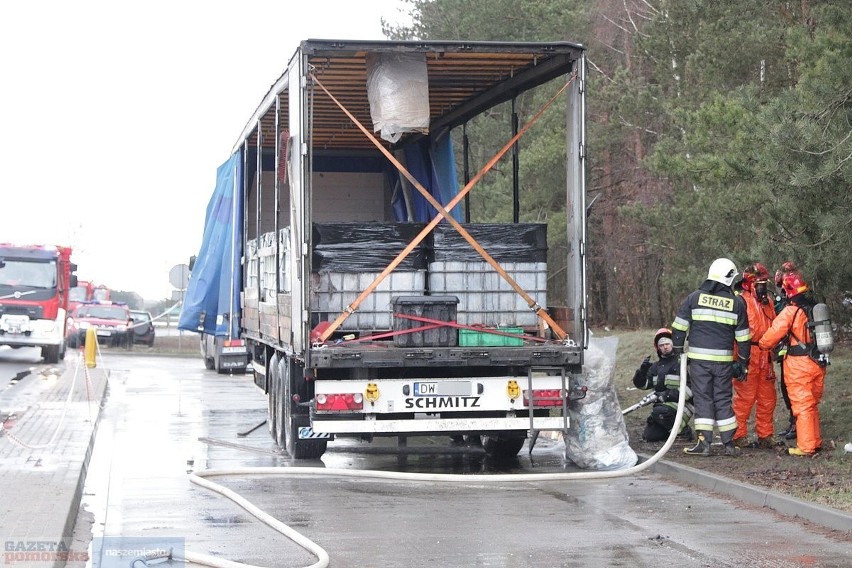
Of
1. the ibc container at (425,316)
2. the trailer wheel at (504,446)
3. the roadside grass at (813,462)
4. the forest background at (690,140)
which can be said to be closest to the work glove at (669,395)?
the roadside grass at (813,462)

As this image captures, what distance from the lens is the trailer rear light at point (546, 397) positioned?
11023 mm

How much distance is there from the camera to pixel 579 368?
436 inches

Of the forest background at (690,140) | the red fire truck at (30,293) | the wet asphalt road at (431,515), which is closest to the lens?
the wet asphalt road at (431,515)

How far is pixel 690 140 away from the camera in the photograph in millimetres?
18750

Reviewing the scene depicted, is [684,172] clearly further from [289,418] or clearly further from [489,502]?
[489,502]

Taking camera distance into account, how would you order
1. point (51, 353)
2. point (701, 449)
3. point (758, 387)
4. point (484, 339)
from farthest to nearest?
point (51, 353), point (758, 387), point (701, 449), point (484, 339)

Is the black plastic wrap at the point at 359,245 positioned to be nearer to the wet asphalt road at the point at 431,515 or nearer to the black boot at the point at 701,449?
the wet asphalt road at the point at 431,515

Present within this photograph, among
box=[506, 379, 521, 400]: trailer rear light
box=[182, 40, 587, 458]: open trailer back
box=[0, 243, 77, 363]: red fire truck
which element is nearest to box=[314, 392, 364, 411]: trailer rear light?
box=[182, 40, 587, 458]: open trailer back

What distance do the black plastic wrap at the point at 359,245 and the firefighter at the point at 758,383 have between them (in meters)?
3.50

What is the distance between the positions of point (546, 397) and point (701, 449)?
168cm

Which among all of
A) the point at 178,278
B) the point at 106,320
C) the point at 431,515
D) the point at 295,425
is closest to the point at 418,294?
the point at 295,425

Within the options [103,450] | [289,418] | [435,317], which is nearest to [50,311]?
[103,450]

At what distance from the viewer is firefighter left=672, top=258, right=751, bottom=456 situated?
11.5m

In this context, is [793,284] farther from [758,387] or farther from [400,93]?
[400,93]
